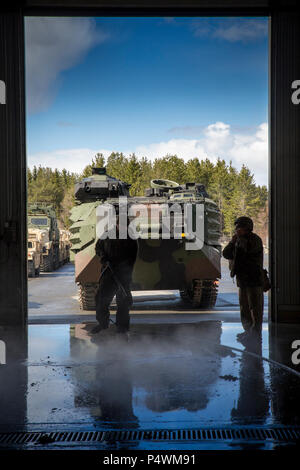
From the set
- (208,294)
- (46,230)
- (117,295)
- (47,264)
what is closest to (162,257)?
(208,294)

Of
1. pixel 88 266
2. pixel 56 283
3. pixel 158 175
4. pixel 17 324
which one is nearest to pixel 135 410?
pixel 17 324

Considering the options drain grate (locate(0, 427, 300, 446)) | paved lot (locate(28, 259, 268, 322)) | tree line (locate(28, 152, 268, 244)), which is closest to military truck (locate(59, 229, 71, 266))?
paved lot (locate(28, 259, 268, 322))

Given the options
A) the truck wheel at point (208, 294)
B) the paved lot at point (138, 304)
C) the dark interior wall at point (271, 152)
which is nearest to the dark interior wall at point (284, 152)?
the dark interior wall at point (271, 152)

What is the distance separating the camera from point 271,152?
27.7 ft

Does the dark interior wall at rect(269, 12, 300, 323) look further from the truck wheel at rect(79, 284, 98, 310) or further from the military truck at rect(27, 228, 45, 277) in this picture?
the military truck at rect(27, 228, 45, 277)

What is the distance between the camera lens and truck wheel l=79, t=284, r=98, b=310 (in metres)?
10.3

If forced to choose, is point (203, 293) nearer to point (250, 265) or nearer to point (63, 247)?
point (250, 265)

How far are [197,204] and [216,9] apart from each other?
3542 millimetres

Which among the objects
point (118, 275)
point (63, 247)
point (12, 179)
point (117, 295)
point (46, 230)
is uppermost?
point (12, 179)

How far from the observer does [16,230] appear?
8.34 metres

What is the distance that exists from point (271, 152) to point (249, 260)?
7.47 ft

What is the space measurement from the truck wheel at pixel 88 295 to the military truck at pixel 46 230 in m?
10.4

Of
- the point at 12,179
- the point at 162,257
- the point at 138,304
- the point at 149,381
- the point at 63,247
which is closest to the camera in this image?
the point at 149,381
